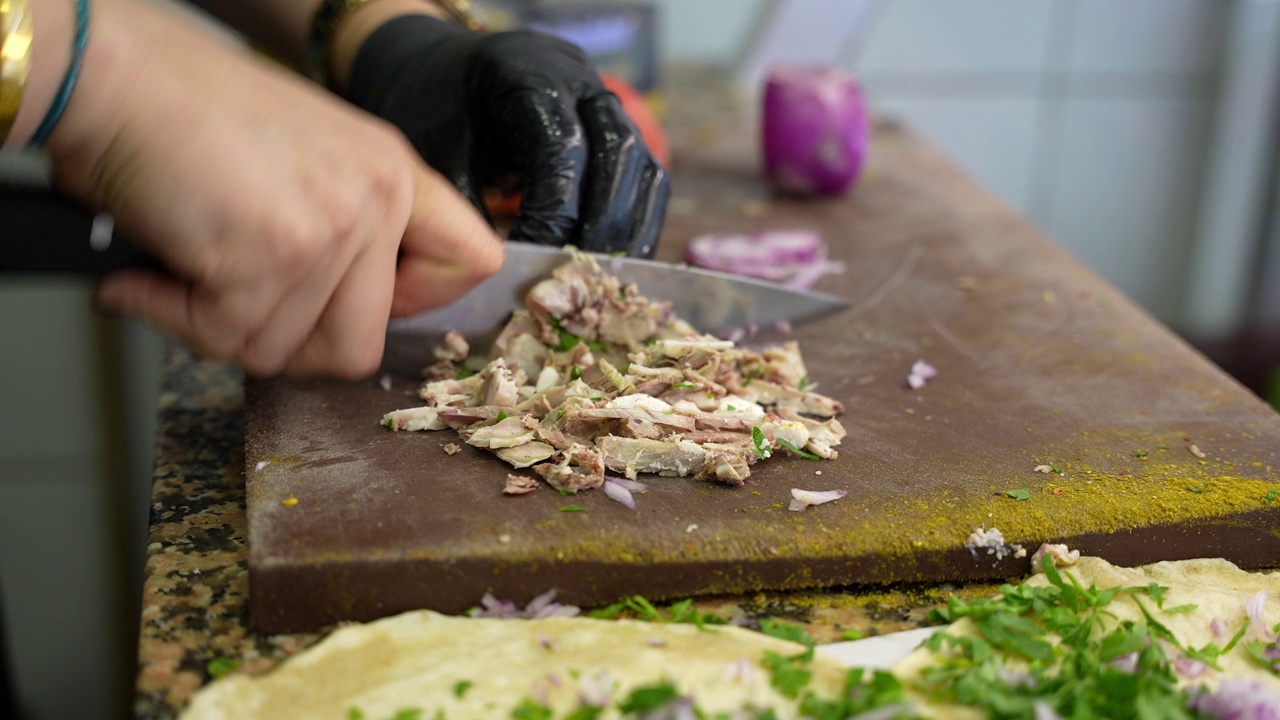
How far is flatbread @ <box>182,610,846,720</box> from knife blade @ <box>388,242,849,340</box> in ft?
1.81

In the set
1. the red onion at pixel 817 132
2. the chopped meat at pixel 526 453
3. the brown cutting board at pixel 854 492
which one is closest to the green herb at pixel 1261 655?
the brown cutting board at pixel 854 492

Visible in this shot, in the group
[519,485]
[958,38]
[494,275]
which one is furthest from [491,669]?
[958,38]

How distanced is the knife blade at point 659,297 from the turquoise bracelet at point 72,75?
546 millimetres

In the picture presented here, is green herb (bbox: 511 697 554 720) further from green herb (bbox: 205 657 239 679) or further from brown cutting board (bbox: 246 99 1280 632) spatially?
green herb (bbox: 205 657 239 679)

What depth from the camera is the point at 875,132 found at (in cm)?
321

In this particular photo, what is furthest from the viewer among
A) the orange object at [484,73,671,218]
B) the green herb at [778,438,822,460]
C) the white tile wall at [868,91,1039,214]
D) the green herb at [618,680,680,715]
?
the white tile wall at [868,91,1039,214]

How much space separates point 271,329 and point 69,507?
2.39 meters

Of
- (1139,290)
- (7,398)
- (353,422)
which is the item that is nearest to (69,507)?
(7,398)

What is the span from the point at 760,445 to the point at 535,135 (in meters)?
0.68

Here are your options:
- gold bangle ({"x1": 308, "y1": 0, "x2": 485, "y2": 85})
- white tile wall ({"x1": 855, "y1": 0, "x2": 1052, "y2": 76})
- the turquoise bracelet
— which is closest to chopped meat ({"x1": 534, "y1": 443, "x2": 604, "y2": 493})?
the turquoise bracelet

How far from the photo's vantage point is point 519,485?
1.20 m

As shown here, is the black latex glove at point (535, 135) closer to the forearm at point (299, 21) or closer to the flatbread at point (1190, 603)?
the forearm at point (299, 21)

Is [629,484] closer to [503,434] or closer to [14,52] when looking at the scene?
[503,434]

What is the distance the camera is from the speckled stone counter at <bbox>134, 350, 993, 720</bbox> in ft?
3.36
